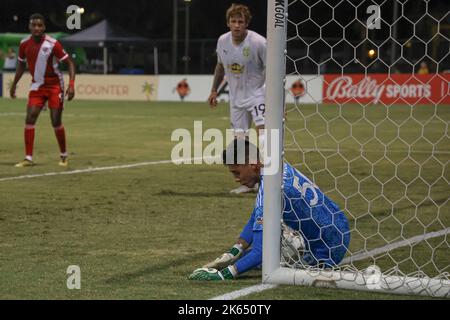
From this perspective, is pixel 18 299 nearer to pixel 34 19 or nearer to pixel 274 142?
pixel 274 142

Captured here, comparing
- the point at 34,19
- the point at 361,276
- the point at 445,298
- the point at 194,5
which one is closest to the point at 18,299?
the point at 361,276

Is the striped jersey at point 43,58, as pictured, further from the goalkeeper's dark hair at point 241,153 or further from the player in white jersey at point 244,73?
the goalkeeper's dark hair at point 241,153

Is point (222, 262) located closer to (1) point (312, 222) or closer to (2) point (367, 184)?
(1) point (312, 222)

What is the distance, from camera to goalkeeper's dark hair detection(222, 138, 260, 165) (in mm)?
6160

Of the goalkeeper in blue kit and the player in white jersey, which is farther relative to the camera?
the player in white jersey

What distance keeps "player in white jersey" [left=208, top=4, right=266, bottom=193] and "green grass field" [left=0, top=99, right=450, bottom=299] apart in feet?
2.63

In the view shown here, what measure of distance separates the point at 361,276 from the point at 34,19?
8492 millimetres

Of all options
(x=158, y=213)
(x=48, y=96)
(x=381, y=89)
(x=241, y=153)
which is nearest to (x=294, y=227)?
(x=241, y=153)

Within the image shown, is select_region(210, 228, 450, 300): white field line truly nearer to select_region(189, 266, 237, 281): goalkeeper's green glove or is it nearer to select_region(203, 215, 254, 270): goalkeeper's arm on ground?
select_region(189, 266, 237, 281): goalkeeper's green glove

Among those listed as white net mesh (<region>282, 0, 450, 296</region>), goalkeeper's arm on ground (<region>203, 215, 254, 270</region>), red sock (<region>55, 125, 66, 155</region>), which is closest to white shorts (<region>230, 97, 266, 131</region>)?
white net mesh (<region>282, 0, 450, 296</region>)

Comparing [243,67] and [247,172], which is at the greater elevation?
[243,67]

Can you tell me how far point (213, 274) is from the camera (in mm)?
5836

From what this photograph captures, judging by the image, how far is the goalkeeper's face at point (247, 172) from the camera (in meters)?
6.14

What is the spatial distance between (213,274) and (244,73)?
530 cm
